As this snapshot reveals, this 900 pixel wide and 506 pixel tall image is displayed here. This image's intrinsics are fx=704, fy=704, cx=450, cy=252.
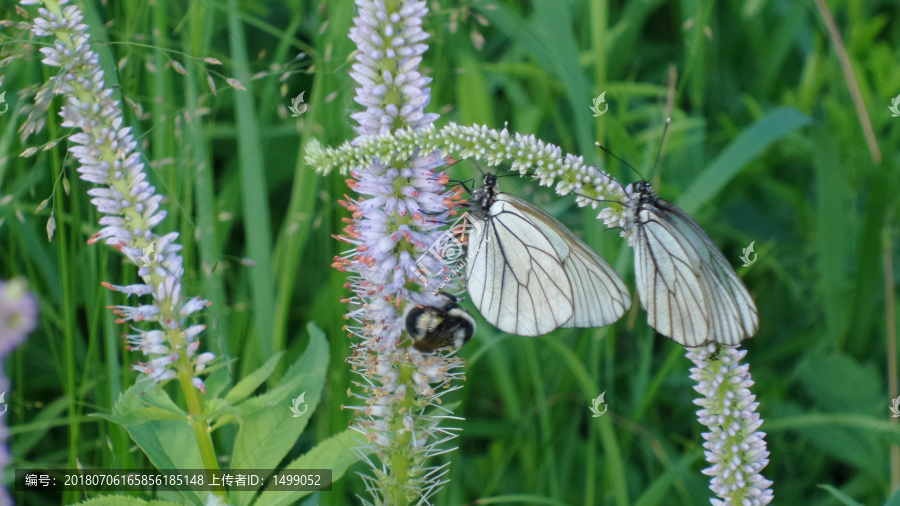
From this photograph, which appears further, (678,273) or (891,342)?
(891,342)

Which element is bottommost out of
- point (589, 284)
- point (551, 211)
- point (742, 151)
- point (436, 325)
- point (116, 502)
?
point (116, 502)

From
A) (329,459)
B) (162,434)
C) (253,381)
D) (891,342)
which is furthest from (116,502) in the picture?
(891,342)

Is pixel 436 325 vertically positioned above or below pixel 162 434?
above

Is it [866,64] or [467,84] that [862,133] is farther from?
[467,84]

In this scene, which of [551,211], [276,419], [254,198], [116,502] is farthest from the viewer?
[551,211]

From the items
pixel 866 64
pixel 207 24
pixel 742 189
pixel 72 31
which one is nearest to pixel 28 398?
pixel 207 24

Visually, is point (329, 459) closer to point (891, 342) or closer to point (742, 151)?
point (742, 151)

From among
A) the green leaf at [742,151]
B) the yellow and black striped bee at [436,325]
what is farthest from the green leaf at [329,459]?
the green leaf at [742,151]

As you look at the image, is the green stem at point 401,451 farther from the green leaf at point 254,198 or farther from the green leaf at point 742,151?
the green leaf at point 742,151
